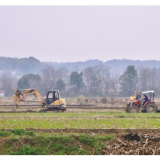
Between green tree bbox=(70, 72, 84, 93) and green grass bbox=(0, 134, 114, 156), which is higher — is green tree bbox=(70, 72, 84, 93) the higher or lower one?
the higher one

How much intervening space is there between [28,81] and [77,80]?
1436 cm

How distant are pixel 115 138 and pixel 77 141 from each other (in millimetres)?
1632

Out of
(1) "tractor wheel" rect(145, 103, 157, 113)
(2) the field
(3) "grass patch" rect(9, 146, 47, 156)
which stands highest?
(1) "tractor wheel" rect(145, 103, 157, 113)

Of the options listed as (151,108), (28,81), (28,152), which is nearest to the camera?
(28,152)

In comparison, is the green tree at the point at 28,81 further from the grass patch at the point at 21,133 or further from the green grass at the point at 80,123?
the grass patch at the point at 21,133

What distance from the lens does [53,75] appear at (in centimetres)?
11044

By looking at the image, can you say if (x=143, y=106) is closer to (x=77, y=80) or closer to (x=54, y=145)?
(x=54, y=145)

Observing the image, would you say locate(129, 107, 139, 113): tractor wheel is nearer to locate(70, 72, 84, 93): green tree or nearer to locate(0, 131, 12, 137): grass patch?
locate(0, 131, 12, 137): grass patch

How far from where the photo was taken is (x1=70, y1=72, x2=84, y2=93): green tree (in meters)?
90.4

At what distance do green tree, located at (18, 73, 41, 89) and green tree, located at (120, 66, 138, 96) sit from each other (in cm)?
2624

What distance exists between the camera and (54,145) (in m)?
13.1

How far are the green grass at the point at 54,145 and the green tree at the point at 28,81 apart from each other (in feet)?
248

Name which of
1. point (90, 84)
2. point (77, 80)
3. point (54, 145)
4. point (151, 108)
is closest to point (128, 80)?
point (77, 80)

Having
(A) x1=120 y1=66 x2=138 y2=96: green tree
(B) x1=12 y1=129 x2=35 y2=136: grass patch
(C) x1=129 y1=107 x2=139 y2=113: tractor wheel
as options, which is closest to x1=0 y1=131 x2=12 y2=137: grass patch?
(B) x1=12 y1=129 x2=35 y2=136: grass patch
